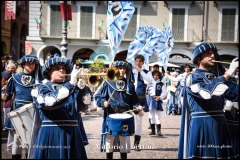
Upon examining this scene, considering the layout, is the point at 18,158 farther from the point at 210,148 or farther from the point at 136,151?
the point at 210,148

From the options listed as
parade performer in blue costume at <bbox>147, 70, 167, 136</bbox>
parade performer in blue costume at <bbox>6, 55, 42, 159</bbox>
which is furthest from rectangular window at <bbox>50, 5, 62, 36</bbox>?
parade performer in blue costume at <bbox>6, 55, 42, 159</bbox>

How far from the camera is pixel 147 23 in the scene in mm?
28156

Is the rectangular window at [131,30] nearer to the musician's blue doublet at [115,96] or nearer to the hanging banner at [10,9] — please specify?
the hanging banner at [10,9]

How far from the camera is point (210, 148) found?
4547 millimetres

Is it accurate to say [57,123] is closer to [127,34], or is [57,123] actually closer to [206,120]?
[206,120]

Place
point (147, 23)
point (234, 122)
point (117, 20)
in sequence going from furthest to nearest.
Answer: point (147, 23) < point (117, 20) < point (234, 122)

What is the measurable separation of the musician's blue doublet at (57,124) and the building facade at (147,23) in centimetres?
2274

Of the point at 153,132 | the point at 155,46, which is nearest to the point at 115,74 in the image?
the point at 153,132

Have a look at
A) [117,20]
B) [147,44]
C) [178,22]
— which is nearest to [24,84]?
[117,20]

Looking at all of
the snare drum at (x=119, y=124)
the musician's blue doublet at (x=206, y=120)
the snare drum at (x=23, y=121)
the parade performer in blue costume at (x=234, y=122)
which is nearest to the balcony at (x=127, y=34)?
the snare drum at (x=119, y=124)

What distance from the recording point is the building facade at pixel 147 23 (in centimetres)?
2762

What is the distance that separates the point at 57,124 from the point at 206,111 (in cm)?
184

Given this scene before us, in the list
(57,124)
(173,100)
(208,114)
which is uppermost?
(208,114)

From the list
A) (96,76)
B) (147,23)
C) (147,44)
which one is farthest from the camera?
(147,23)
